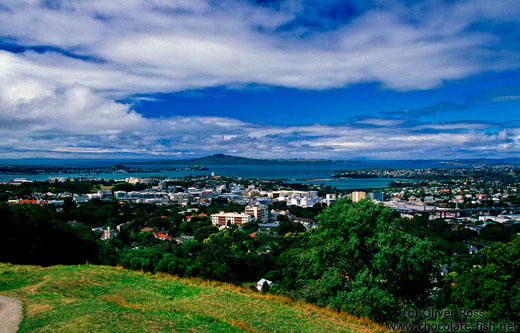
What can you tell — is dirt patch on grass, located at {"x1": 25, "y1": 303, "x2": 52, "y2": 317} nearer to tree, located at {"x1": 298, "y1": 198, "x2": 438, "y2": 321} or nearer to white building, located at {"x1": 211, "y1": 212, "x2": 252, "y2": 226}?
tree, located at {"x1": 298, "y1": 198, "x2": 438, "y2": 321}

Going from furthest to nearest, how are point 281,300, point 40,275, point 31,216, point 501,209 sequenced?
point 501,209
point 31,216
point 40,275
point 281,300

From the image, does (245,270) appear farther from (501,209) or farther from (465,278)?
(501,209)

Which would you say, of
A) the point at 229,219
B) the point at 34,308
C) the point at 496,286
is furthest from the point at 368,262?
the point at 229,219

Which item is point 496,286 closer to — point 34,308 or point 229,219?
point 34,308

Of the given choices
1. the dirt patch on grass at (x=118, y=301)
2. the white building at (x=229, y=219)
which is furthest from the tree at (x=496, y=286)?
the white building at (x=229, y=219)

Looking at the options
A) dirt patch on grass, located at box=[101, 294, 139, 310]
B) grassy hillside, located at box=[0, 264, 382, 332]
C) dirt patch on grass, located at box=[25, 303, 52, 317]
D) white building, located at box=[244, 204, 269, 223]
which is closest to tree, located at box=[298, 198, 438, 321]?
grassy hillside, located at box=[0, 264, 382, 332]

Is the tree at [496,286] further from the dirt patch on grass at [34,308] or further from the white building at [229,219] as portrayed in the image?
the white building at [229,219]

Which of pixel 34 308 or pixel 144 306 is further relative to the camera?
pixel 144 306

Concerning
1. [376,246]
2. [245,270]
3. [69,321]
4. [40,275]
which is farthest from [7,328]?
[245,270]
